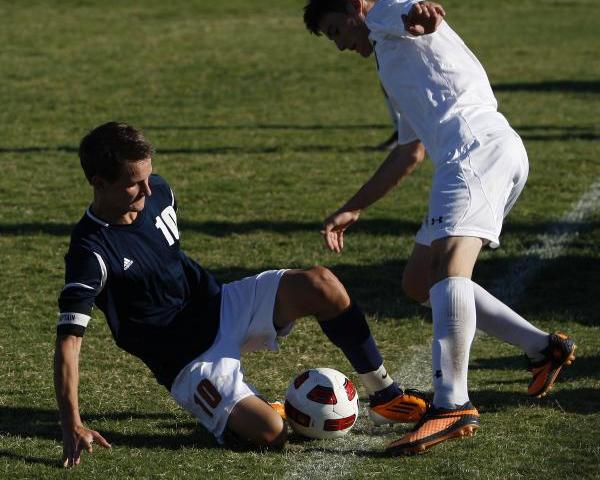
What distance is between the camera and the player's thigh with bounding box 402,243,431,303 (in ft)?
17.4

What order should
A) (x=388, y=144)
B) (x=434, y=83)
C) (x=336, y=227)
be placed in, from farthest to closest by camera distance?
(x=388, y=144) → (x=336, y=227) → (x=434, y=83)

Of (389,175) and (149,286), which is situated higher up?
(389,175)

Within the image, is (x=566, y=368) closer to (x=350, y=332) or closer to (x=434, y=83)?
(x=350, y=332)

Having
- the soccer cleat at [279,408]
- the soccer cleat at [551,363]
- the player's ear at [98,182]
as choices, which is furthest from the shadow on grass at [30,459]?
the soccer cleat at [551,363]

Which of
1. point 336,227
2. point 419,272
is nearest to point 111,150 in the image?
point 336,227

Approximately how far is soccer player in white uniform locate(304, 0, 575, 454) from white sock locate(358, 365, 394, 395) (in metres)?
0.33

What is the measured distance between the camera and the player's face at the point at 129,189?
454 centimetres

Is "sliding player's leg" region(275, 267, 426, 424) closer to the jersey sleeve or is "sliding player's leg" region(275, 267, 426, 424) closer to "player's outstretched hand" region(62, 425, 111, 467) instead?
the jersey sleeve

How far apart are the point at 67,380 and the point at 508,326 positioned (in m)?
1.73

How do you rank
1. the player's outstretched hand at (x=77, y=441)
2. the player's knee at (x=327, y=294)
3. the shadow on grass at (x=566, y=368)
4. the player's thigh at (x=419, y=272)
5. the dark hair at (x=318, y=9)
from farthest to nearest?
the shadow on grass at (x=566, y=368) < the player's thigh at (x=419, y=272) < the dark hair at (x=318, y=9) < the player's knee at (x=327, y=294) < the player's outstretched hand at (x=77, y=441)

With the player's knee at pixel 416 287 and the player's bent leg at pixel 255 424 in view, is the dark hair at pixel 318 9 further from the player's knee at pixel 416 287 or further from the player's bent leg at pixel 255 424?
the player's bent leg at pixel 255 424

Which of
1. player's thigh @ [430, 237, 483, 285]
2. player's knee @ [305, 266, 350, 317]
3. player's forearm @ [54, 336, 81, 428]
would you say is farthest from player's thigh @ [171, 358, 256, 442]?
player's thigh @ [430, 237, 483, 285]

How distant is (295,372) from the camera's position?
5.76 meters

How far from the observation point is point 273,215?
9.34 m
